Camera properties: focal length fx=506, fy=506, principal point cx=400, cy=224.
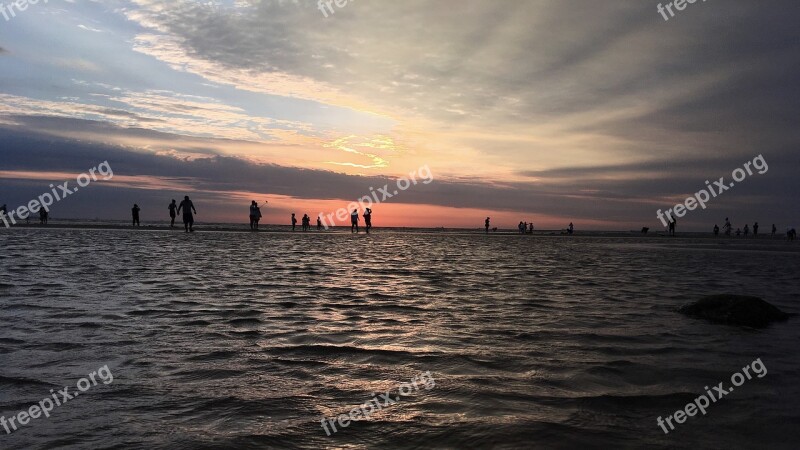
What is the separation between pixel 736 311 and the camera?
9.42 m

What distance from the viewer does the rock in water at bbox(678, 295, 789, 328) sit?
9.24 meters

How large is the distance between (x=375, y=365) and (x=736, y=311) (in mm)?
7388

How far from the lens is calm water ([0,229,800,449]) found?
409 cm

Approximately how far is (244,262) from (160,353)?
13.1 m

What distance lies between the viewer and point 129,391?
4.85 metres

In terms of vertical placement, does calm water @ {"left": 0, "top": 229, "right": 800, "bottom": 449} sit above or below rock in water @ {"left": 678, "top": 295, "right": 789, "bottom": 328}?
below

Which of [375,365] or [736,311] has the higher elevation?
[736,311]

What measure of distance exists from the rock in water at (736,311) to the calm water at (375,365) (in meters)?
0.58

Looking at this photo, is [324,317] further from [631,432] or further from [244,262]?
[244,262]

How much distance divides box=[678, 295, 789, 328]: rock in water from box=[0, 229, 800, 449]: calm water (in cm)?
58

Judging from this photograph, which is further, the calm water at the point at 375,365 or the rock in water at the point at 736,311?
the rock in water at the point at 736,311

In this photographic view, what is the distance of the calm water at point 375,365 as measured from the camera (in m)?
4.09

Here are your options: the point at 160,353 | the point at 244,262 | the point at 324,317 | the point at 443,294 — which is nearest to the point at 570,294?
the point at 443,294

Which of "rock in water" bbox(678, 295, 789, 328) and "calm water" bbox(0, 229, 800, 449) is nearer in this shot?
"calm water" bbox(0, 229, 800, 449)
